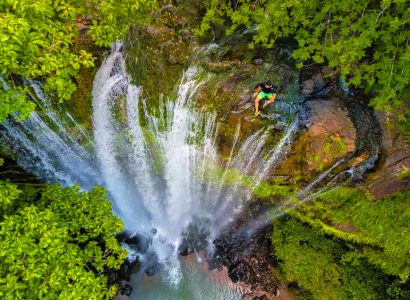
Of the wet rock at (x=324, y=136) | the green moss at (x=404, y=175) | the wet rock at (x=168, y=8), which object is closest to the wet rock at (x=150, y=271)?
the wet rock at (x=324, y=136)

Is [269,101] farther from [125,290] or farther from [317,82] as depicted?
[125,290]

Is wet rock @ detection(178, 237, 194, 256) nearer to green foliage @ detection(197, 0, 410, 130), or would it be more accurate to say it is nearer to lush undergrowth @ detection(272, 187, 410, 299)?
lush undergrowth @ detection(272, 187, 410, 299)

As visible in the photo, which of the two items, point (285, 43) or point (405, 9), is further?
point (285, 43)

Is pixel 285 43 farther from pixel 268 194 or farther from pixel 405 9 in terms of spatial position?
pixel 268 194

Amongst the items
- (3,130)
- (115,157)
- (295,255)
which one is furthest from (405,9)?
(3,130)

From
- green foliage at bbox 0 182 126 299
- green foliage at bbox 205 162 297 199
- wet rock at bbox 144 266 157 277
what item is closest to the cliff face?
green foliage at bbox 205 162 297 199

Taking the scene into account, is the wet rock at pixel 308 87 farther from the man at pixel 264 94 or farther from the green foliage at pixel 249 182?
the green foliage at pixel 249 182
